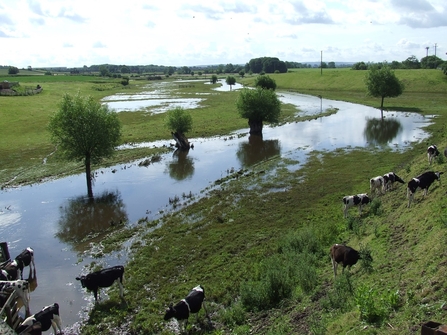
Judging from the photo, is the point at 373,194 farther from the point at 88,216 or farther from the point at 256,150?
the point at 256,150

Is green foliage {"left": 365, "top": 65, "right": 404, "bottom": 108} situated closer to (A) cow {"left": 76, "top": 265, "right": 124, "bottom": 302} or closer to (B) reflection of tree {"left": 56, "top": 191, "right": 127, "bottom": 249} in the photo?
(B) reflection of tree {"left": 56, "top": 191, "right": 127, "bottom": 249}

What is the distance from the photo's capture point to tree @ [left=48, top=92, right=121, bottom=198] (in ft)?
107

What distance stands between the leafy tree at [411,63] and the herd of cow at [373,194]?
137 m

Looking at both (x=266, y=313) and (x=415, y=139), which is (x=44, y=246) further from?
(x=415, y=139)

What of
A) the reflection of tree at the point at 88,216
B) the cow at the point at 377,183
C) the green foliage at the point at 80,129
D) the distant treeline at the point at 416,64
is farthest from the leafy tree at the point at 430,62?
the reflection of tree at the point at 88,216

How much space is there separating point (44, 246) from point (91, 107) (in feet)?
47.3

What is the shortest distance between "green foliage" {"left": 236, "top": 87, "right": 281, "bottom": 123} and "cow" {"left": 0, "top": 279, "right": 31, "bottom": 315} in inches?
1741

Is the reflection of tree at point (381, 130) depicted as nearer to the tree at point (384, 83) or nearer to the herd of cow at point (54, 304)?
the tree at point (384, 83)

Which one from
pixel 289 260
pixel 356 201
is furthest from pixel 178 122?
pixel 289 260

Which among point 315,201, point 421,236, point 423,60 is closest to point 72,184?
point 315,201

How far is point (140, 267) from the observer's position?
765 inches

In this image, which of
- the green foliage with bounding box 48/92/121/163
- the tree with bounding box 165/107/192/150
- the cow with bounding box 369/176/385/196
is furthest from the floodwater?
the cow with bounding box 369/176/385/196

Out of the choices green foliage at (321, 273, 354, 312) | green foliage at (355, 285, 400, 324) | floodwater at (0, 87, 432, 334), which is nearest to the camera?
green foliage at (355, 285, 400, 324)

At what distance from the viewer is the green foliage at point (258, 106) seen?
186 feet
